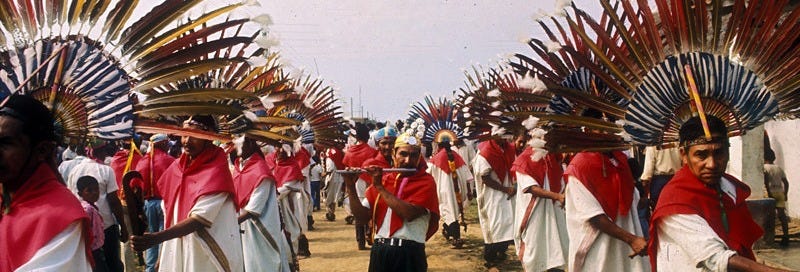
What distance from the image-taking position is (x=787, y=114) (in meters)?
4.10

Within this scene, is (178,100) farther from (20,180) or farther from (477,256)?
(477,256)

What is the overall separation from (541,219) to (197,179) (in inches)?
179

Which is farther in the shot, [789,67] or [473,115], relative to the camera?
[473,115]

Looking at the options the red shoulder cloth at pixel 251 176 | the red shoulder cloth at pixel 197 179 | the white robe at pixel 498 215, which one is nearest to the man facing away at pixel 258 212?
the red shoulder cloth at pixel 251 176

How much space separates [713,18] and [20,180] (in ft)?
11.8

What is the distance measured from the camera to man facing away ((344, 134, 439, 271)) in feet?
19.1

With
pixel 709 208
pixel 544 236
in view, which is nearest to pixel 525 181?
Answer: pixel 544 236

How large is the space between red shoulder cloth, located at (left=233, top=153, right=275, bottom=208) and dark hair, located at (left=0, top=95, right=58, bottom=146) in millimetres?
3596

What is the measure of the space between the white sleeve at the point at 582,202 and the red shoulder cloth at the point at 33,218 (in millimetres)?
3737

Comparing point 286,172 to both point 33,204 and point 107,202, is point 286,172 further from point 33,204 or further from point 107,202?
point 33,204

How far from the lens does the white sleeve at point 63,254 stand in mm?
2787

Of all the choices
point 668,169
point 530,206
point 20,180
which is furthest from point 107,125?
point 668,169

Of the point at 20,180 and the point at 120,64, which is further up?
the point at 120,64

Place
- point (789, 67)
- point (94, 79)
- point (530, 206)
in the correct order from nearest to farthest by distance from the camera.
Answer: point (94, 79)
point (789, 67)
point (530, 206)
